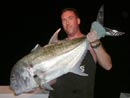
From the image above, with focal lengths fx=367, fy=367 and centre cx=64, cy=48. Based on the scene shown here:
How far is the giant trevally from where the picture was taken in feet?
8.34

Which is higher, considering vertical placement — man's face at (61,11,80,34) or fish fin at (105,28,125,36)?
man's face at (61,11,80,34)

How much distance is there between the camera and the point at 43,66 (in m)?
2.55

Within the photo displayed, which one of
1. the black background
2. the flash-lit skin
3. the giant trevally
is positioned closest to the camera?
the giant trevally

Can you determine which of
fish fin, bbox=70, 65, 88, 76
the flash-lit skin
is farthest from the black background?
fish fin, bbox=70, 65, 88, 76

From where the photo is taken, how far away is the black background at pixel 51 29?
28.0ft

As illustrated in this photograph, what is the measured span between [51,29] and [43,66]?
6.24 metres

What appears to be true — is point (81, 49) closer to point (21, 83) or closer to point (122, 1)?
point (21, 83)

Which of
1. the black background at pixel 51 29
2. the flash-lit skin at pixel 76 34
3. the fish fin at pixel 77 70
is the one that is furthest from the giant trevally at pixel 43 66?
the black background at pixel 51 29

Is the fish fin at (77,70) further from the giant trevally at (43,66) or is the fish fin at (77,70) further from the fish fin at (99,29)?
the fish fin at (99,29)

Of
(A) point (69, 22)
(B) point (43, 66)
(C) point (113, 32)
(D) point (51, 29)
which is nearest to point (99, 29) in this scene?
(C) point (113, 32)

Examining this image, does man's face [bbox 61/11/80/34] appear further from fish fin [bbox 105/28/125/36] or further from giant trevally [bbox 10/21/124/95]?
fish fin [bbox 105/28/125/36]

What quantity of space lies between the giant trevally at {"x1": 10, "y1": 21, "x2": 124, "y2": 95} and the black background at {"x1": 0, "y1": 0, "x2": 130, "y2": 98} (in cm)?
558

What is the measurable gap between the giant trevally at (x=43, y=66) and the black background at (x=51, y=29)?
5578mm

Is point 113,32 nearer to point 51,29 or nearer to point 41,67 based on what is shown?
point 41,67
